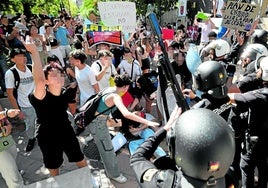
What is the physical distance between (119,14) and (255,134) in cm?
382

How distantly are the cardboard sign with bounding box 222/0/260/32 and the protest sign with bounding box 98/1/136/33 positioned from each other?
1953mm

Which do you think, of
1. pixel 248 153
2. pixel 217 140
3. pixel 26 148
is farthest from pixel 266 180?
pixel 26 148

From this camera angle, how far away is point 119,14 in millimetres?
5691

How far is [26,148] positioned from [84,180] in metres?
3.26

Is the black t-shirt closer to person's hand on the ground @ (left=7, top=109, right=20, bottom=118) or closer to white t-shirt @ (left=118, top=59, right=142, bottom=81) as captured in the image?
person's hand on the ground @ (left=7, top=109, right=20, bottom=118)

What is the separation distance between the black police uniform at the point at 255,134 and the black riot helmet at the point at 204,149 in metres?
1.37

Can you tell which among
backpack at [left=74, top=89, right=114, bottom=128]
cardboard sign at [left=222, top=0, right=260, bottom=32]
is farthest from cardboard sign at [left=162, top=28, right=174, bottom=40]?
backpack at [left=74, top=89, right=114, bottom=128]

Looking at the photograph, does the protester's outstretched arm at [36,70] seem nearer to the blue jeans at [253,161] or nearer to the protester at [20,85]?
the protester at [20,85]

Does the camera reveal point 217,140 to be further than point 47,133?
No

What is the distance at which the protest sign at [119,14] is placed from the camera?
5.59 metres

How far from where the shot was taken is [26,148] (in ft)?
16.4

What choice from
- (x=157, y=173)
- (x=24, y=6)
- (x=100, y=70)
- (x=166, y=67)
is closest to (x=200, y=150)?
(x=157, y=173)

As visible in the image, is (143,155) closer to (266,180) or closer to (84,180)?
(84,180)

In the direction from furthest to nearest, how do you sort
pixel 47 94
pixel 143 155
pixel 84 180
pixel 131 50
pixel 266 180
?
pixel 131 50, pixel 266 180, pixel 47 94, pixel 84 180, pixel 143 155
